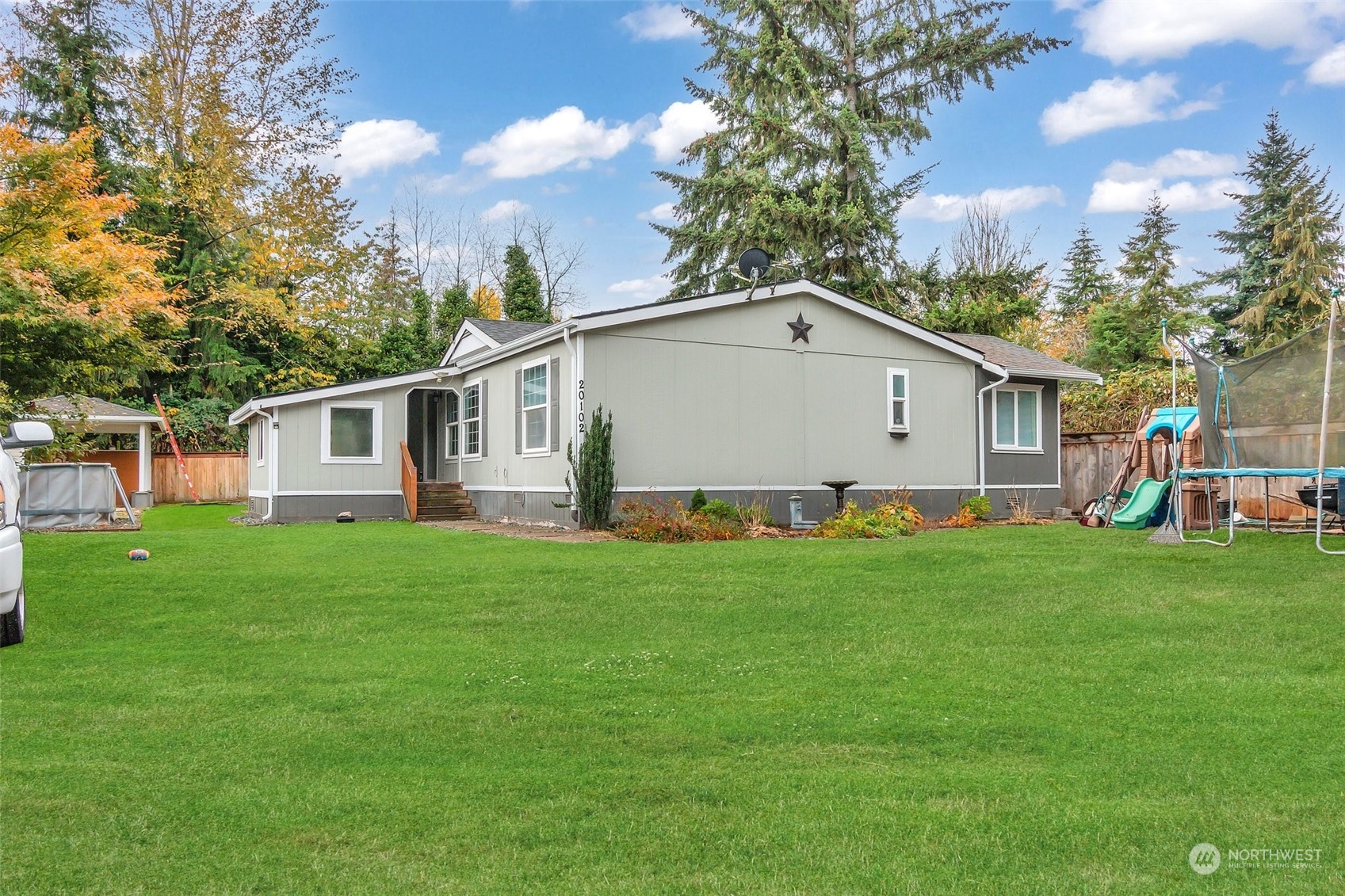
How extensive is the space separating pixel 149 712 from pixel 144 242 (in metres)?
25.9

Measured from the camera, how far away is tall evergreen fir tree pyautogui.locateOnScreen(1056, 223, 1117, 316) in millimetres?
39500

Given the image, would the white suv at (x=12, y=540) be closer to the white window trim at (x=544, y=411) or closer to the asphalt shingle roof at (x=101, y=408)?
the white window trim at (x=544, y=411)

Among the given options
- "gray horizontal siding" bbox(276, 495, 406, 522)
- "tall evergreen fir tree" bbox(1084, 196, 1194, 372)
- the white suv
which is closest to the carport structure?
"gray horizontal siding" bbox(276, 495, 406, 522)

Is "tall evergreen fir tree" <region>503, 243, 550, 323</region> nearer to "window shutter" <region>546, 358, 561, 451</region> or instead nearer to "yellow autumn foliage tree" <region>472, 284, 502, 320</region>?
"yellow autumn foliage tree" <region>472, 284, 502, 320</region>

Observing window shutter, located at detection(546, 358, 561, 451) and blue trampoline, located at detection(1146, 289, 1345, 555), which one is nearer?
blue trampoline, located at detection(1146, 289, 1345, 555)

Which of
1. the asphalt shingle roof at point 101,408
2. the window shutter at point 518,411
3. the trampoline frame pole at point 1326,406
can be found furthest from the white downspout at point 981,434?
the asphalt shingle roof at point 101,408

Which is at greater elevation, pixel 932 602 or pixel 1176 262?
pixel 1176 262

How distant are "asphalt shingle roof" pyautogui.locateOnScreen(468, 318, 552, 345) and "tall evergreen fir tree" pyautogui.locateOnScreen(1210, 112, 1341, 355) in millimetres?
22545

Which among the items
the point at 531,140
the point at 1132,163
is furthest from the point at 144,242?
the point at 1132,163

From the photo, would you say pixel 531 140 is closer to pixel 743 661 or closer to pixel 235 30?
pixel 235 30

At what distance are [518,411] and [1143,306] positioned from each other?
1017 inches

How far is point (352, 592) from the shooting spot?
26.6ft

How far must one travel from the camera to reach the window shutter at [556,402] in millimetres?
14547

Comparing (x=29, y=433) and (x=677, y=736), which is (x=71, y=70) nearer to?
(x=29, y=433)
